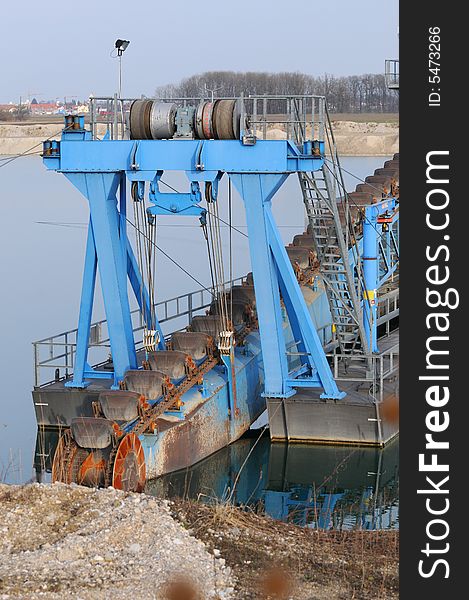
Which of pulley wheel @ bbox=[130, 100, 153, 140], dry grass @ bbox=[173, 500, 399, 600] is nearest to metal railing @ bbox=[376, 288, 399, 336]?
pulley wheel @ bbox=[130, 100, 153, 140]

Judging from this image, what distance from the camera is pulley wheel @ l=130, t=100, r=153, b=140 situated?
19875 millimetres

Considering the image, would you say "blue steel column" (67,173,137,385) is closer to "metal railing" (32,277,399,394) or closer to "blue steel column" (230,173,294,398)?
"metal railing" (32,277,399,394)

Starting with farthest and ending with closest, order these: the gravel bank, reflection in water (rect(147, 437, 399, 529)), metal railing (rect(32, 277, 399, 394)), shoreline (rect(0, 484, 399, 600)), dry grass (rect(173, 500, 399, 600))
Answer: metal railing (rect(32, 277, 399, 394)) < reflection in water (rect(147, 437, 399, 529)) < dry grass (rect(173, 500, 399, 600)) < shoreline (rect(0, 484, 399, 600)) < the gravel bank

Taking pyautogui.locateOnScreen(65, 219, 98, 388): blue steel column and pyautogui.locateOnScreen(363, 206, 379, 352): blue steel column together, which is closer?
pyautogui.locateOnScreen(65, 219, 98, 388): blue steel column

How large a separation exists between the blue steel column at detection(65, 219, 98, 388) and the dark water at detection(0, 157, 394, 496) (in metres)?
1.50

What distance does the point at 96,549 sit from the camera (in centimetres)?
1128

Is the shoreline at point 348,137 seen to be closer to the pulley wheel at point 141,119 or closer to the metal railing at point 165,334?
the metal railing at point 165,334

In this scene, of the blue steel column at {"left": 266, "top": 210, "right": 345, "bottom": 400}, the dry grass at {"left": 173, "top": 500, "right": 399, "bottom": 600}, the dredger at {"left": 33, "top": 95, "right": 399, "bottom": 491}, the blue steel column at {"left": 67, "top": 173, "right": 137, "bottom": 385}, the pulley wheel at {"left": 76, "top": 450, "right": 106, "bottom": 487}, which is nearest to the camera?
the dry grass at {"left": 173, "top": 500, "right": 399, "bottom": 600}

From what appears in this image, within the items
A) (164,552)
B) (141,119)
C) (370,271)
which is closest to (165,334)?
(370,271)

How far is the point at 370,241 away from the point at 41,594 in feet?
49.0

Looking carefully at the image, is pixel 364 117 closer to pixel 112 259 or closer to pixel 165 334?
pixel 165 334

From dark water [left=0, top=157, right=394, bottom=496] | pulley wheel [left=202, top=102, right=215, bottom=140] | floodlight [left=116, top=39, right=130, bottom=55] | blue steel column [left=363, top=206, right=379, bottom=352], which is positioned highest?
floodlight [left=116, top=39, right=130, bottom=55]

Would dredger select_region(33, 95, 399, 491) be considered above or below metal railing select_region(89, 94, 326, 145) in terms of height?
below

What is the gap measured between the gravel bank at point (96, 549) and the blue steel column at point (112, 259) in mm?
7909
